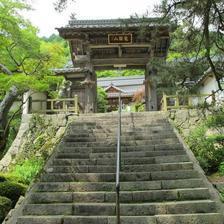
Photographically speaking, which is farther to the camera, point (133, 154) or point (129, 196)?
point (133, 154)

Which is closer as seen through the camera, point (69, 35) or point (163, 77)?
point (163, 77)

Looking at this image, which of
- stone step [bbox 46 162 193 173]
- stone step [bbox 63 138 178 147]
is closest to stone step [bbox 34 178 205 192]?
stone step [bbox 46 162 193 173]

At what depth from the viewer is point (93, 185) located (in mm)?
6641

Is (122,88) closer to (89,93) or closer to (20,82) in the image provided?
(89,93)

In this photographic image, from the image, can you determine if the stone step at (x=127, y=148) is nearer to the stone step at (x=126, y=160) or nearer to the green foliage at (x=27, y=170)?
the stone step at (x=126, y=160)

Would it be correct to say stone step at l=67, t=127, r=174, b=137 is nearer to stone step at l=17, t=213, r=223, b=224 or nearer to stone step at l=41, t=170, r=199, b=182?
stone step at l=41, t=170, r=199, b=182

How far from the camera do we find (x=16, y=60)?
15.3 meters

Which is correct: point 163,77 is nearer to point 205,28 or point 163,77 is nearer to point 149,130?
point 205,28

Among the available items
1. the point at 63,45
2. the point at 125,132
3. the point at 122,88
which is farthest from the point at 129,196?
the point at 122,88

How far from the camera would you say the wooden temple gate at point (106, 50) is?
1456cm

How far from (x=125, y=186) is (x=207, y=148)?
5058 mm

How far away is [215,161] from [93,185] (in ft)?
16.9

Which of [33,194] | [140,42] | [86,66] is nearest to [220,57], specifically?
[33,194]

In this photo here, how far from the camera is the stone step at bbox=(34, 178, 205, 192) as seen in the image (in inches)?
258
